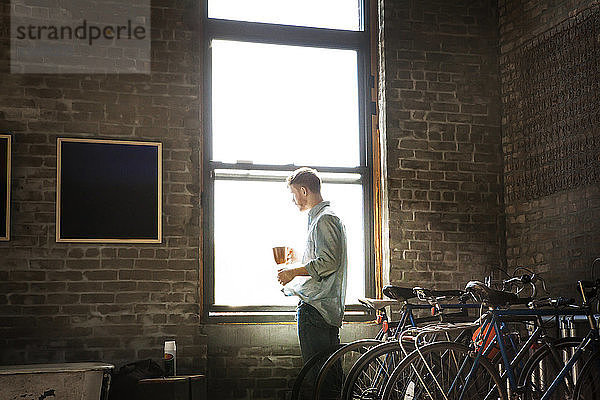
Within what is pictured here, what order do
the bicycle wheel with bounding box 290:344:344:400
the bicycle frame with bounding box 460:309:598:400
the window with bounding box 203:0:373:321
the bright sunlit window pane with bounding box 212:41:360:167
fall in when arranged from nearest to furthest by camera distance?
the bicycle frame with bounding box 460:309:598:400 < the bicycle wheel with bounding box 290:344:344:400 < the window with bounding box 203:0:373:321 < the bright sunlit window pane with bounding box 212:41:360:167

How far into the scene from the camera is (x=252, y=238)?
21.1 feet

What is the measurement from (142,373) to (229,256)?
3.90 feet

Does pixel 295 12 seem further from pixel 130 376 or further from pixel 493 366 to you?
pixel 493 366

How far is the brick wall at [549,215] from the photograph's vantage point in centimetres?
592

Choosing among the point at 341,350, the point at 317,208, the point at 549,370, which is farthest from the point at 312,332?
the point at 549,370

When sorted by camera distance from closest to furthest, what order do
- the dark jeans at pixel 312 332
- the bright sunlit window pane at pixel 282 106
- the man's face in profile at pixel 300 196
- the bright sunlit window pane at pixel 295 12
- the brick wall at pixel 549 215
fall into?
the dark jeans at pixel 312 332
the man's face in profile at pixel 300 196
the brick wall at pixel 549 215
the bright sunlit window pane at pixel 282 106
the bright sunlit window pane at pixel 295 12

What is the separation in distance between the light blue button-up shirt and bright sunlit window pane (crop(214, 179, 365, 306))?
882 mm

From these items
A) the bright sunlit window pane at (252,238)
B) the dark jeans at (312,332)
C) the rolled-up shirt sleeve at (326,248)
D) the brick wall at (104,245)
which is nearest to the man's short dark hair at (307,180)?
the rolled-up shirt sleeve at (326,248)

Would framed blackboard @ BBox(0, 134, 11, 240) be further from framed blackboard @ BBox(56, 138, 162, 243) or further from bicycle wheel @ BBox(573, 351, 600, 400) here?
bicycle wheel @ BBox(573, 351, 600, 400)

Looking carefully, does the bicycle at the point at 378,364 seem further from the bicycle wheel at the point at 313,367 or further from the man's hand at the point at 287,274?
the man's hand at the point at 287,274

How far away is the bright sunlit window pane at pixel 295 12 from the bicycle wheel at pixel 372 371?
2884mm

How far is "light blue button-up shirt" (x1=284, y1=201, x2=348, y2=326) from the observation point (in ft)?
17.8

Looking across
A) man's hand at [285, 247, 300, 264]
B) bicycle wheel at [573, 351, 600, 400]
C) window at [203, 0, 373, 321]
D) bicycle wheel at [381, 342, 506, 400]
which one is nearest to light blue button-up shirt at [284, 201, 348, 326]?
man's hand at [285, 247, 300, 264]

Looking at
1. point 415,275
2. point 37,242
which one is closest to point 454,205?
point 415,275
